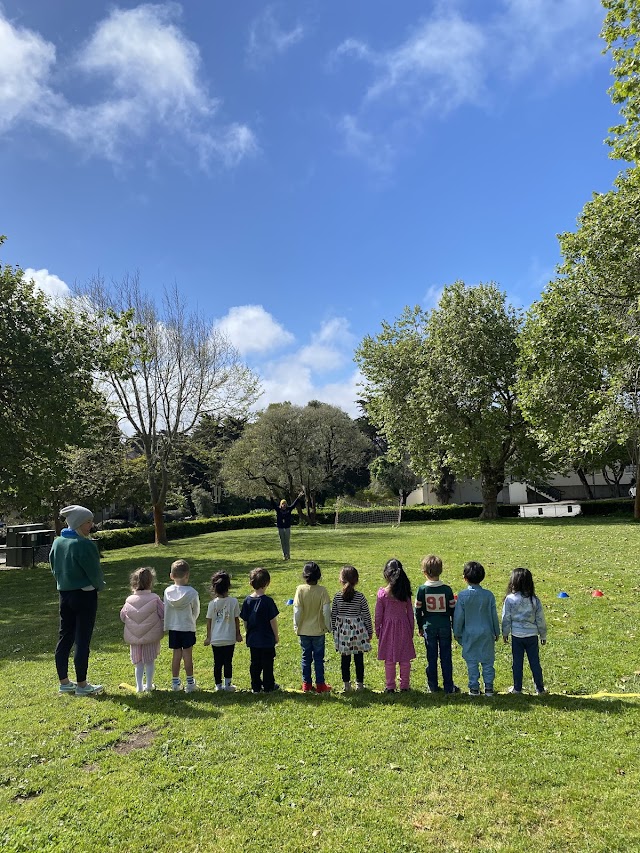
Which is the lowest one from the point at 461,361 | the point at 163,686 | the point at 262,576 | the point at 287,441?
the point at 163,686

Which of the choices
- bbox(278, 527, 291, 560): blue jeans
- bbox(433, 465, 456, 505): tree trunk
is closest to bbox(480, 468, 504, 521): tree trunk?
bbox(433, 465, 456, 505): tree trunk

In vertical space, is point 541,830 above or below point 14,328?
below

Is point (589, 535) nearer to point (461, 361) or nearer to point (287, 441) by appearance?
point (461, 361)

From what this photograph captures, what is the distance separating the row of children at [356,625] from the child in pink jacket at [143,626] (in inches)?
0.4

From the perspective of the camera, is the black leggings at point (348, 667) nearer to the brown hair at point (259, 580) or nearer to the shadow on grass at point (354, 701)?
the shadow on grass at point (354, 701)

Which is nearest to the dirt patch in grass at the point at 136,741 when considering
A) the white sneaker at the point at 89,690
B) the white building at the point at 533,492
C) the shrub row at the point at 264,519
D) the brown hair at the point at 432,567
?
the white sneaker at the point at 89,690

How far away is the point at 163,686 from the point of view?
643 cm

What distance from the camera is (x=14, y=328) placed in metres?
17.1

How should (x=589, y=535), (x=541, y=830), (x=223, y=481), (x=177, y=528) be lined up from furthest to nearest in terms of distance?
(x=223, y=481)
(x=177, y=528)
(x=589, y=535)
(x=541, y=830)

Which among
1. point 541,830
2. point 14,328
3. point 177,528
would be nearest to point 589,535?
point 541,830

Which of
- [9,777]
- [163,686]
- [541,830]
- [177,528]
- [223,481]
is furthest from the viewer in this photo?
[223,481]

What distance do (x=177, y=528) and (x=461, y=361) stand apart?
19.3 metres

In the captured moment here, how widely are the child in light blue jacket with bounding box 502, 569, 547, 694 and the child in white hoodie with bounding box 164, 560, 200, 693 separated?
10.3ft

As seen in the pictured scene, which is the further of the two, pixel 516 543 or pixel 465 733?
pixel 516 543
